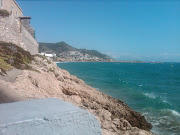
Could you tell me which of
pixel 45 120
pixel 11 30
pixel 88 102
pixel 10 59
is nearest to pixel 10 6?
pixel 11 30

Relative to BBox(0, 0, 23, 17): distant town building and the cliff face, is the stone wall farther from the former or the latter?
the cliff face

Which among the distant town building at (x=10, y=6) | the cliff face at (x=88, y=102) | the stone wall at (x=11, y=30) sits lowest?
the cliff face at (x=88, y=102)

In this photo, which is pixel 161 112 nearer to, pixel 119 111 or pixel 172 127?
pixel 172 127

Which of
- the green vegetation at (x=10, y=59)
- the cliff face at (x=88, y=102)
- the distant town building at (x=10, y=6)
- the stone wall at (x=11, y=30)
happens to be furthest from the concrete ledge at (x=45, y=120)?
the distant town building at (x=10, y=6)

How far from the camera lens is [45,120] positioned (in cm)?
183

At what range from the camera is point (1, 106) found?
2100 millimetres

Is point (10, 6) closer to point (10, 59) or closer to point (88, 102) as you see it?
point (10, 59)

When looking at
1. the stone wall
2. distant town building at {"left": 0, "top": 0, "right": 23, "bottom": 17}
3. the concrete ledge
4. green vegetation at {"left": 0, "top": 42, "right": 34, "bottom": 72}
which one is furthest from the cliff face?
distant town building at {"left": 0, "top": 0, "right": 23, "bottom": 17}

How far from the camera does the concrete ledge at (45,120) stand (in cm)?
171

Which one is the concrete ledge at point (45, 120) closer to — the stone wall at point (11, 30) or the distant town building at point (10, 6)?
the stone wall at point (11, 30)

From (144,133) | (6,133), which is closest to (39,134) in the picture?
(6,133)

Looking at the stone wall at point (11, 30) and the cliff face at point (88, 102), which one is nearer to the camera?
the cliff face at point (88, 102)

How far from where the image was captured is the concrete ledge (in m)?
1.71

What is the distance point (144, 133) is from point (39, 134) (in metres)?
6.65
